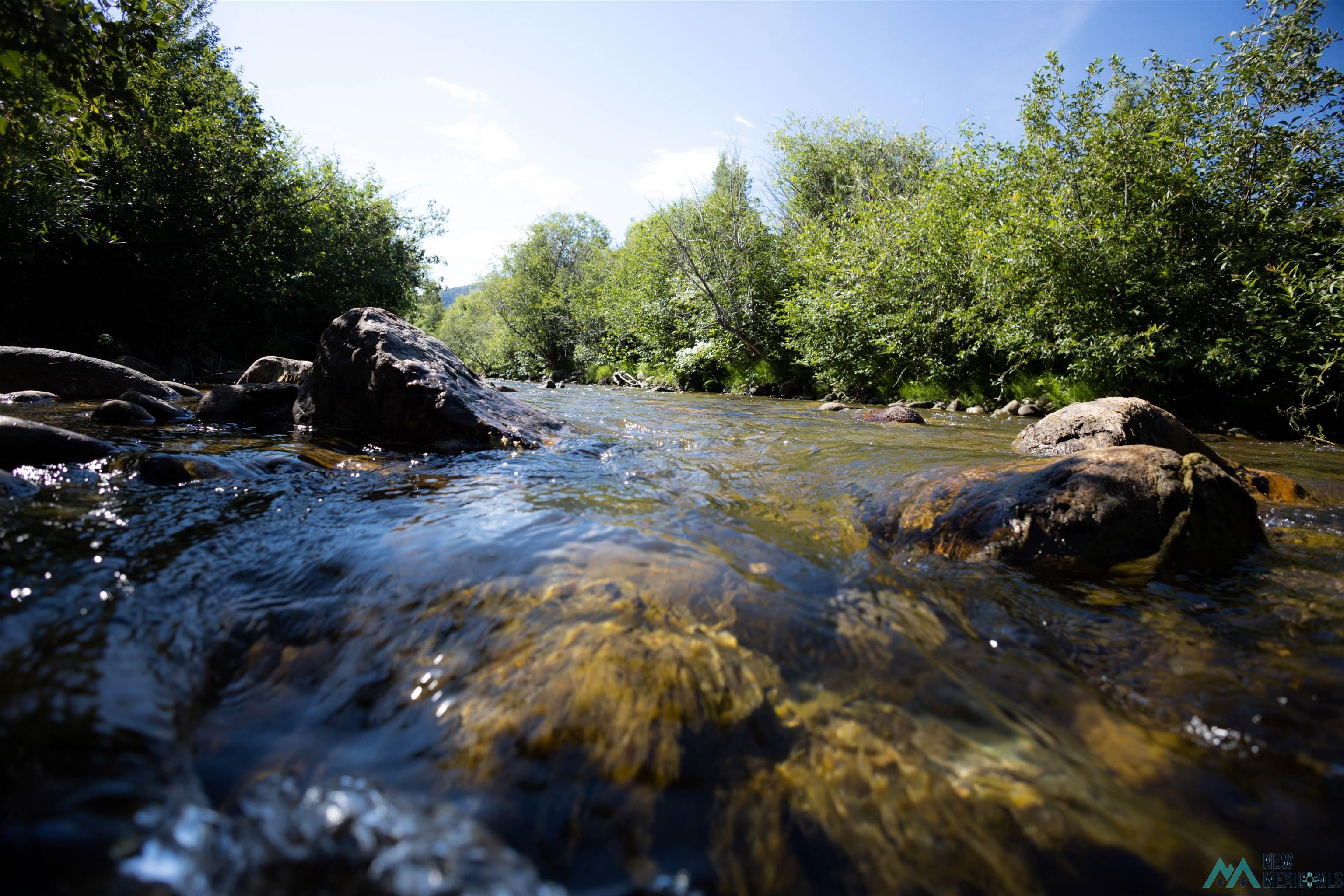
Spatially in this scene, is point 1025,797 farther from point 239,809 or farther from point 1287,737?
point 239,809

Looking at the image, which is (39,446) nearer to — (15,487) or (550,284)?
(15,487)

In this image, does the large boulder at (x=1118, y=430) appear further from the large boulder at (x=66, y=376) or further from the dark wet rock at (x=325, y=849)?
the large boulder at (x=66, y=376)

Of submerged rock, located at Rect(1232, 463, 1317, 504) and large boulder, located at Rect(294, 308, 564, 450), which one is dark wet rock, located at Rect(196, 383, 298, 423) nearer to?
large boulder, located at Rect(294, 308, 564, 450)

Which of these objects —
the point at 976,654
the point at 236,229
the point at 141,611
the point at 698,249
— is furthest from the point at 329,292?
the point at 976,654

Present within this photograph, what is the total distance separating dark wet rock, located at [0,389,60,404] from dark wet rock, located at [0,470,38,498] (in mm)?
6925

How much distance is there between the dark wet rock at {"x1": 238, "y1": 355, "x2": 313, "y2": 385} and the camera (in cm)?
912

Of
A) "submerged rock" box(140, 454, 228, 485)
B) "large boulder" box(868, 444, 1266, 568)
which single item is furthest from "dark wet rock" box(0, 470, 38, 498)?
"large boulder" box(868, 444, 1266, 568)

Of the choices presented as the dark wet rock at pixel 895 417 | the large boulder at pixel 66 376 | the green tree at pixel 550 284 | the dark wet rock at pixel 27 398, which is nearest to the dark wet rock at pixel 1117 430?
the dark wet rock at pixel 895 417

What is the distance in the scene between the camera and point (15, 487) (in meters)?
3.32

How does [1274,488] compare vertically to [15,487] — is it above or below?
above

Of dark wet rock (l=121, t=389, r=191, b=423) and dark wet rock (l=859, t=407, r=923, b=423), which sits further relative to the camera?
dark wet rock (l=859, t=407, r=923, b=423)

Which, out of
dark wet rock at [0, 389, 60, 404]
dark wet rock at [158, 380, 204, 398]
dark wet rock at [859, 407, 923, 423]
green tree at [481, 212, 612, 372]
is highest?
green tree at [481, 212, 612, 372]

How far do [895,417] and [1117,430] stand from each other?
4.58 metres

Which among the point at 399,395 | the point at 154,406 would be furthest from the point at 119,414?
the point at 399,395
